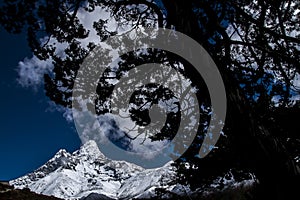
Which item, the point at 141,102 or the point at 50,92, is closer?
the point at 50,92

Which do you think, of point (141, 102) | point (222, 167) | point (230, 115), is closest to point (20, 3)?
point (141, 102)

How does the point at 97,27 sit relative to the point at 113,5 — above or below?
above

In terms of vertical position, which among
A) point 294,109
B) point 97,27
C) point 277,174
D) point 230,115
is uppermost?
point 97,27

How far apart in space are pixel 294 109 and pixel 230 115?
388cm

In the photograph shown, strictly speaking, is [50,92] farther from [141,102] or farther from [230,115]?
[230,115]

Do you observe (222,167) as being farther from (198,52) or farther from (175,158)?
(198,52)

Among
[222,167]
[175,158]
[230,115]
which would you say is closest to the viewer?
[230,115]

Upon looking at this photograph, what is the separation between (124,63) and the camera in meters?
6.85

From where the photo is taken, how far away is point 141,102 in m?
6.99

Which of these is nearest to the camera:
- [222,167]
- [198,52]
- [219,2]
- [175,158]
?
[198,52]

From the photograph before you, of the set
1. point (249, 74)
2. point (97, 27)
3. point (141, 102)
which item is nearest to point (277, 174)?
point (249, 74)

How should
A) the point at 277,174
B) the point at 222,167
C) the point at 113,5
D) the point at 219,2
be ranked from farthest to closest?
the point at 222,167
the point at 113,5
the point at 219,2
the point at 277,174

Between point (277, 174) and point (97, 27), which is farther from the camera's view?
point (97, 27)

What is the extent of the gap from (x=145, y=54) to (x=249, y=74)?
2534mm
